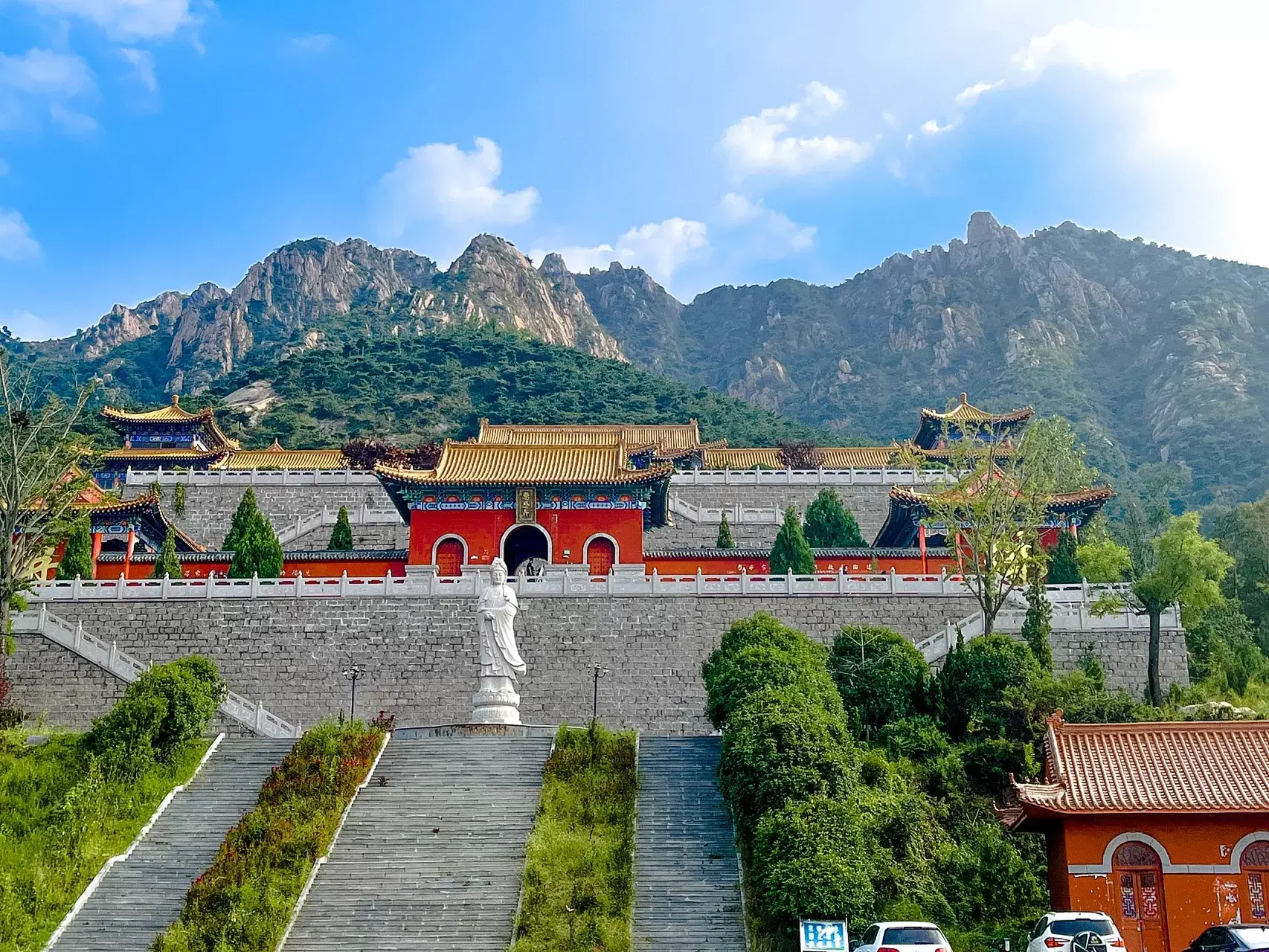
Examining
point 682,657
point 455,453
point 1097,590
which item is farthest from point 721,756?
point 455,453

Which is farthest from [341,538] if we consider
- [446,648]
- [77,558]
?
[446,648]

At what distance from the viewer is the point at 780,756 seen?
18406 mm

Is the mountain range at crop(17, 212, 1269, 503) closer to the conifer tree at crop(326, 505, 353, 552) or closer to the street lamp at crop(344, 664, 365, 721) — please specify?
the conifer tree at crop(326, 505, 353, 552)

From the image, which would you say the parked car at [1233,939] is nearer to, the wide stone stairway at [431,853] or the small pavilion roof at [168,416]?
the wide stone stairway at [431,853]

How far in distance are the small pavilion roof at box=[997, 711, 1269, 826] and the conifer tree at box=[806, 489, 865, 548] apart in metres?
20.4

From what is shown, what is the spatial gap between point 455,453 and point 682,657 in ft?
35.9

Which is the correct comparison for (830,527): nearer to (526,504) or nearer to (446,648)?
(526,504)

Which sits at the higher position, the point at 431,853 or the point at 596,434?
the point at 596,434

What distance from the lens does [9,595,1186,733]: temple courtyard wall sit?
27719mm

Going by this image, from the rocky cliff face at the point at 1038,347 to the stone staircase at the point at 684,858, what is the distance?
60.5 m

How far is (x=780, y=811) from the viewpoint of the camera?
17469 millimetres

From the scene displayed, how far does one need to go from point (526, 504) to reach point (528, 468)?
113 cm

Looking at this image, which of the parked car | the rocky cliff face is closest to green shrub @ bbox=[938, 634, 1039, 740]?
the parked car

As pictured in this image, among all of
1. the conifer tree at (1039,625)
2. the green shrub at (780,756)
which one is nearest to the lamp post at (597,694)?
the green shrub at (780,756)
